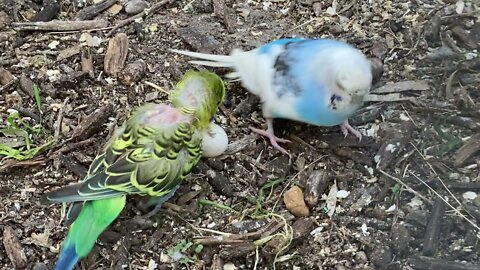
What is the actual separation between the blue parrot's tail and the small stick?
4.68ft

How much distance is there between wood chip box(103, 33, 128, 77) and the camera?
12.3ft

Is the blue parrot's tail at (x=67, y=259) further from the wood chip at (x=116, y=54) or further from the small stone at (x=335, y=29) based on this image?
the small stone at (x=335, y=29)

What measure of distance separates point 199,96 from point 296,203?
59 centimetres

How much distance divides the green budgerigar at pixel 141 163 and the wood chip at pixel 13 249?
218 millimetres

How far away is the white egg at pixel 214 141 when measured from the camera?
329 cm

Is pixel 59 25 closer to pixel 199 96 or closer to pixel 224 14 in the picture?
pixel 224 14

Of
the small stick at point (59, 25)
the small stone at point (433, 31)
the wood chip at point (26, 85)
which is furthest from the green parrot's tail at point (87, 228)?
the small stone at point (433, 31)

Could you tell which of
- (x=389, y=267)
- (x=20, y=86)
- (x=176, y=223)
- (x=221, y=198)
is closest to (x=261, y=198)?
(x=221, y=198)

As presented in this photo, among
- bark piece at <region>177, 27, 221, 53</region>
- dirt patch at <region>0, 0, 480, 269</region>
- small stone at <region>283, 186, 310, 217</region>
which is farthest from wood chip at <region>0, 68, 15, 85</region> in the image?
small stone at <region>283, 186, 310, 217</region>

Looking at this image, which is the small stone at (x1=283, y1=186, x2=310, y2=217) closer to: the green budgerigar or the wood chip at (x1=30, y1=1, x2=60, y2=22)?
the green budgerigar

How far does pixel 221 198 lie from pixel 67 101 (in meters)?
0.88

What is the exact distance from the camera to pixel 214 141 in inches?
130

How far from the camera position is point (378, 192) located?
3305 mm

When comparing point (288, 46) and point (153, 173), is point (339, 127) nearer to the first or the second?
point (288, 46)
